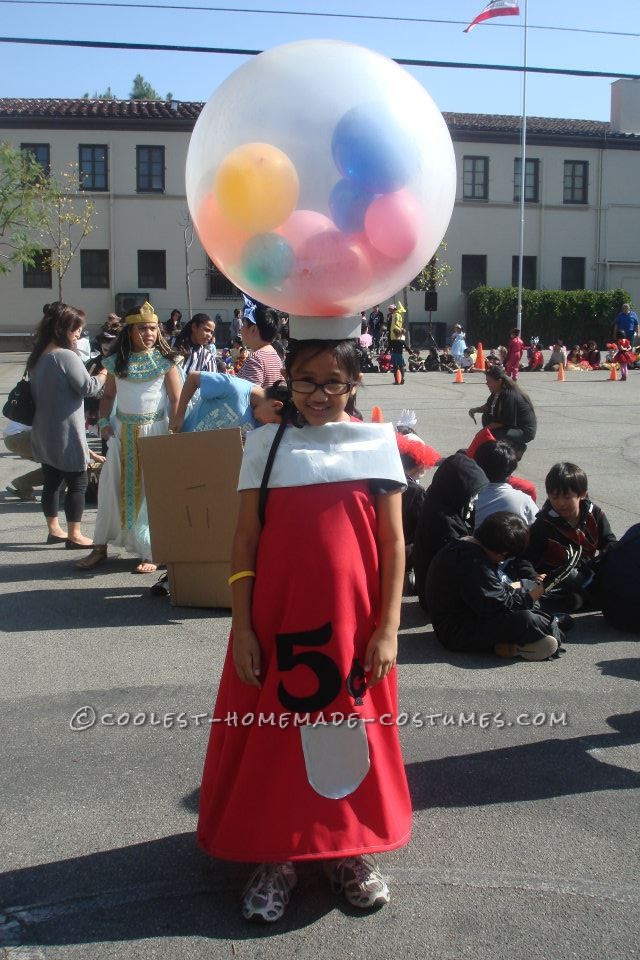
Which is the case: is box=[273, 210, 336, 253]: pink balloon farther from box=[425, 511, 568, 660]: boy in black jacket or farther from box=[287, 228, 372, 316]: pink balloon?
box=[425, 511, 568, 660]: boy in black jacket

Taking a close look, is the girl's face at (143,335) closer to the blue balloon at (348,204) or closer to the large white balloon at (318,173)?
the large white balloon at (318,173)

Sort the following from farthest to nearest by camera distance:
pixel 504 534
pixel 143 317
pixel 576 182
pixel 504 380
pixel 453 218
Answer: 1. pixel 576 182
2. pixel 453 218
3. pixel 504 380
4. pixel 143 317
5. pixel 504 534

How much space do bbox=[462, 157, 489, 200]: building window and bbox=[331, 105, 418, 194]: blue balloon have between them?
42272 millimetres

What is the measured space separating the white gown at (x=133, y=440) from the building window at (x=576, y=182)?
41.0 m

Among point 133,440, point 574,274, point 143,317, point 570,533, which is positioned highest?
point 574,274

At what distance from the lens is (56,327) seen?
7336mm

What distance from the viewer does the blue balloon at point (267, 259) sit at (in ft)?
8.98

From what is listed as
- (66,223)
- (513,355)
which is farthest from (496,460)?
(66,223)

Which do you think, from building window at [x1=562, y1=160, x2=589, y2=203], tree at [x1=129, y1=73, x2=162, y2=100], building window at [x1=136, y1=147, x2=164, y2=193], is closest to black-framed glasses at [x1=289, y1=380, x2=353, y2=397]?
building window at [x1=136, y1=147, x2=164, y2=193]

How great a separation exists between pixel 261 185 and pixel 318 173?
156 millimetres

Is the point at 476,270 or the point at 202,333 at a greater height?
the point at 476,270

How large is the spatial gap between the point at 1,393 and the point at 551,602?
1741 cm

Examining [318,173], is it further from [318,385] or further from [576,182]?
[576,182]

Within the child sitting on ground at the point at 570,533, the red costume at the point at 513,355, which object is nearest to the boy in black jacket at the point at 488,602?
the child sitting on ground at the point at 570,533
